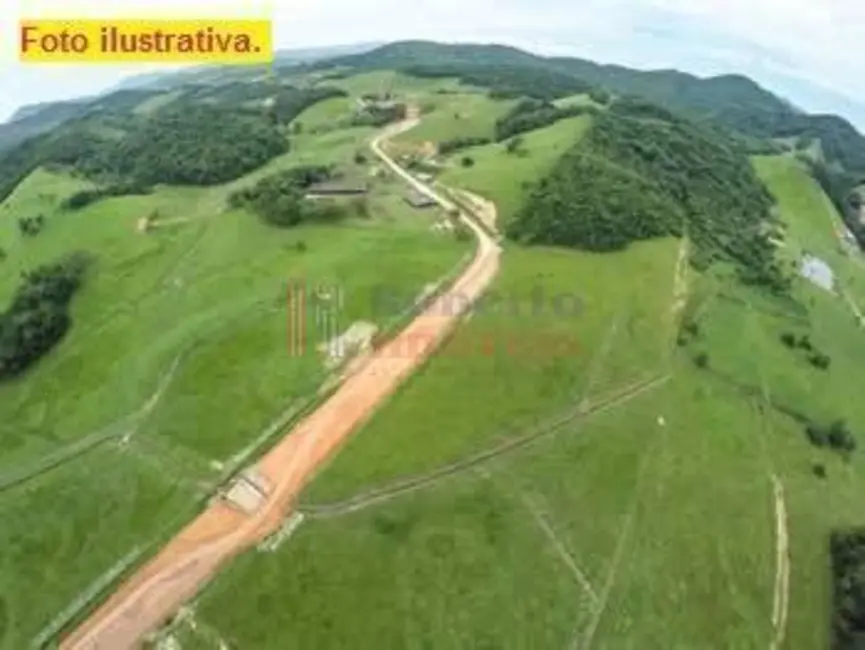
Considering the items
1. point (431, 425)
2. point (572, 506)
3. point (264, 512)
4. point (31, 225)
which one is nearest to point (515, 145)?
point (431, 425)

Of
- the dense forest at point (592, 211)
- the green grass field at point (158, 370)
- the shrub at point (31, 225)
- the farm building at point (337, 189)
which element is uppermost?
the dense forest at point (592, 211)

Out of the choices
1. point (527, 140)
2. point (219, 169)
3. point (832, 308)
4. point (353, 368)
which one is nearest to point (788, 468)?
point (353, 368)

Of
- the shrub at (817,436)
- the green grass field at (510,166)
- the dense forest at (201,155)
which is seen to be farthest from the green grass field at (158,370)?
the shrub at (817,436)

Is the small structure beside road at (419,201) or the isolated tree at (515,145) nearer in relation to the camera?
the small structure beside road at (419,201)

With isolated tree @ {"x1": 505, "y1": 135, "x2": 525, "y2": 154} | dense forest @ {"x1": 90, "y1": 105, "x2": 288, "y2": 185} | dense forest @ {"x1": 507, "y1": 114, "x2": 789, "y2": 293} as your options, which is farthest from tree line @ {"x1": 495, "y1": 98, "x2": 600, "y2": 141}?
dense forest @ {"x1": 90, "y1": 105, "x2": 288, "y2": 185}

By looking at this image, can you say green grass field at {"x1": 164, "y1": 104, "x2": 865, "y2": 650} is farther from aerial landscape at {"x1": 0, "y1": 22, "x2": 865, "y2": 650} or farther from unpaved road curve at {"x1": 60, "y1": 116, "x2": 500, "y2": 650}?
unpaved road curve at {"x1": 60, "y1": 116, "x2": 500, "y2": 650}

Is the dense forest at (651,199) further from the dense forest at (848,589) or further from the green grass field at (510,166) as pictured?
the dense forest at (848,589)

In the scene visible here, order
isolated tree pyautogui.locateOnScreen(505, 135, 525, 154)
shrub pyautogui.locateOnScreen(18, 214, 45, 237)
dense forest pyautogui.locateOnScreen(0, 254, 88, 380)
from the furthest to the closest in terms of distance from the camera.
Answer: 1. shrub pyautogui.locateOnScreen(18, 214, 45, 237)
2. isolated tree pyautogui.locateOnScreen(505, 135, 525, 154)
3. dense forest pyautogui.locateOnScreen(0, 254, 88, 380)
